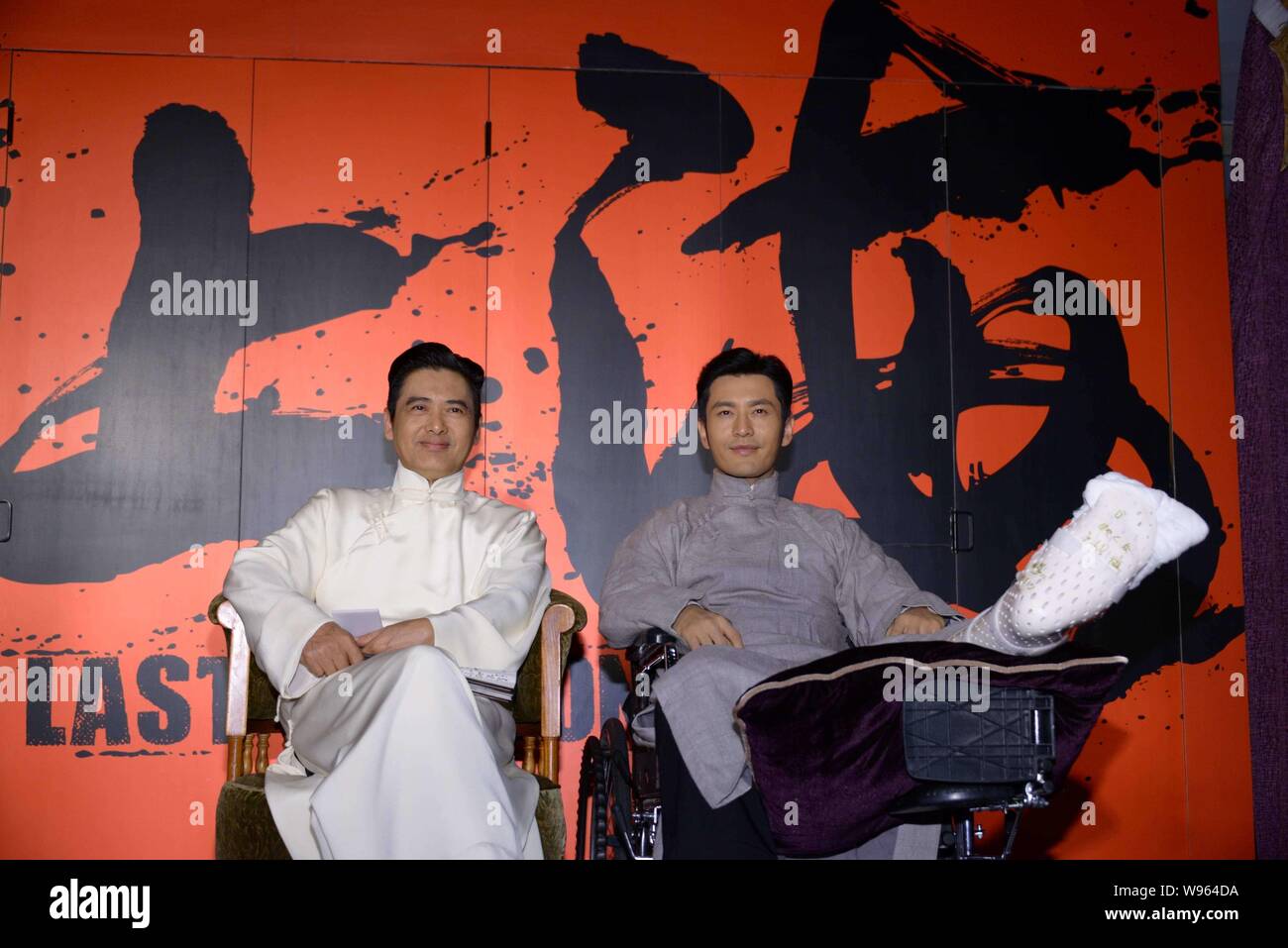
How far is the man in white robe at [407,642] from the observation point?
220 cm

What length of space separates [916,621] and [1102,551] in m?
0.82

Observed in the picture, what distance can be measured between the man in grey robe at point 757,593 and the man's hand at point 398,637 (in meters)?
0.41

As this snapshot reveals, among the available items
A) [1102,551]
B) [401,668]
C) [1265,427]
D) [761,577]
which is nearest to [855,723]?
[1102,551]

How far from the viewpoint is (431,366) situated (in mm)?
3008

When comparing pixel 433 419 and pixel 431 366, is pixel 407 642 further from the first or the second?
pixel 431 366

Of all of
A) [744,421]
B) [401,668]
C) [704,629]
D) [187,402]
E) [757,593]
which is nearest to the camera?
[401,668]

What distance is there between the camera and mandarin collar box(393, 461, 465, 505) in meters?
3.01

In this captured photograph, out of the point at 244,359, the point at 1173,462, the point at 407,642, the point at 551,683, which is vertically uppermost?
the point at 244,359

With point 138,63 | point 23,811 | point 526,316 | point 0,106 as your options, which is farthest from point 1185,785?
point 0,106

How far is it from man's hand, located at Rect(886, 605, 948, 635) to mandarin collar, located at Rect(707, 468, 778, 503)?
1.79 ft

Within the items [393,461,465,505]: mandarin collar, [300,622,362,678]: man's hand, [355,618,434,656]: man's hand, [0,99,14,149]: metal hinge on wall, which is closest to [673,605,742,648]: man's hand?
[355,618,434,656]: man's hand

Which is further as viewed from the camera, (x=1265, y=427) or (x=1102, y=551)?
(x=1265, y=427)

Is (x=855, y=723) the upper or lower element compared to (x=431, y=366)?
lower
